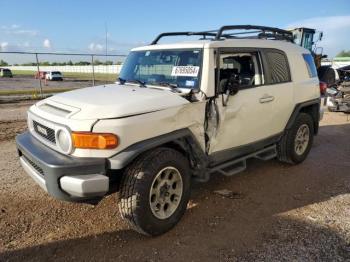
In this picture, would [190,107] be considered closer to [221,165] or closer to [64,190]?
[221,165]

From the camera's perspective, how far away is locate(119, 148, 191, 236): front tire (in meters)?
3.26

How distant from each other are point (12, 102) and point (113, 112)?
40.0 feet

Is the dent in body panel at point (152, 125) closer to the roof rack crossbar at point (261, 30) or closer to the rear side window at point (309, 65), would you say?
the roof rack crossbar at point (261, 30)

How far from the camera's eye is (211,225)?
12.4 feet

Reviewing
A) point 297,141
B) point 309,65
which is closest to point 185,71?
point 297,141

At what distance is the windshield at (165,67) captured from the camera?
4.00m

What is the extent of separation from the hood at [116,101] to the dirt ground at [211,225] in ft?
4.33

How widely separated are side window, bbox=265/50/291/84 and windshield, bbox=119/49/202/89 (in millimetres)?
1430

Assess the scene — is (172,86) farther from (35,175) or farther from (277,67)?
(277,67)

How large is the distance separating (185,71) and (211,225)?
1830 millimetres

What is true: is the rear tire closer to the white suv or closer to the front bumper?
the white suv

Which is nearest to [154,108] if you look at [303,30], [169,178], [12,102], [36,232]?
[169,178]

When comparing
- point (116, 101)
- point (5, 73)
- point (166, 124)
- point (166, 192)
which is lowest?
point (5, 73)

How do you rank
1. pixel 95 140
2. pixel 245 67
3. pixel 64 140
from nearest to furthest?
pixel 95 140 → pixel 64 140 → pixel 245 67
